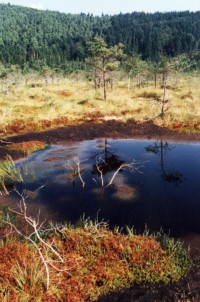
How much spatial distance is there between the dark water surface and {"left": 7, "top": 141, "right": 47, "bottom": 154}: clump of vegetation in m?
0.97

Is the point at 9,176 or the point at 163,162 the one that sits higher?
the point at 163,162

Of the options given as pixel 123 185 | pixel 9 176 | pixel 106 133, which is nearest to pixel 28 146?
pixel 9 176

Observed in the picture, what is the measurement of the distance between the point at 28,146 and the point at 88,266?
66.0 feet

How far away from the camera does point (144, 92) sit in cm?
6575

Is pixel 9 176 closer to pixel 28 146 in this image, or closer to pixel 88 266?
pixel 28 146

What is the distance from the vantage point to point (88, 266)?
13.8 metres

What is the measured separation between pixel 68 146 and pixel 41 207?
1382 centimetres

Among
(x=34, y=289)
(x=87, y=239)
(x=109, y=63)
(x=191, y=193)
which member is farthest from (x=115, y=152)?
(x=109, y=63)

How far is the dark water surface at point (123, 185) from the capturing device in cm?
1883

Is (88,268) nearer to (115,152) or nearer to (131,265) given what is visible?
(131,265)

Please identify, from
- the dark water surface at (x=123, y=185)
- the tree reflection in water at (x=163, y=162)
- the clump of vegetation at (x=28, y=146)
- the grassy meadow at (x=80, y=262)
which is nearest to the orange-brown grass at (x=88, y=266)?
the grassy meadow at (x=80, y=262)

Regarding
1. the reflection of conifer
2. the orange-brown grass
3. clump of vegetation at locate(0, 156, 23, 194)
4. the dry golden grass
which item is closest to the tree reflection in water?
the reflection of conifer

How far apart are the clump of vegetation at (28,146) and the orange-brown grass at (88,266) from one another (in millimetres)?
16670

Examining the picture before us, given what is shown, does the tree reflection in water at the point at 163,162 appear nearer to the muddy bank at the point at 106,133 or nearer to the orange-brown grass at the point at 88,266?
the muddy bank at the point at 106,133
